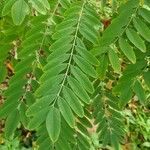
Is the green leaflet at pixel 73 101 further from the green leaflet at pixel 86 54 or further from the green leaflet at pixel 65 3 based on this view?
the green leaflet at pixel 65 3

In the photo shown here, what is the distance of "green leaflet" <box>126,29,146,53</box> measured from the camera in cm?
141

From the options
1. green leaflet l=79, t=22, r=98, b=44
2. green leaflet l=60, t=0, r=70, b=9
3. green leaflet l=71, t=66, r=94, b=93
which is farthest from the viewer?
green leaflet l=60, t=0, r=70, b=9

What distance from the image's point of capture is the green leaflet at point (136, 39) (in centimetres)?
141

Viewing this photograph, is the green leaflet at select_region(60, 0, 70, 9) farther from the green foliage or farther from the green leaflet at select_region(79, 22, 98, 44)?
the green leaflet at select_region(79, 22, 98, 44)

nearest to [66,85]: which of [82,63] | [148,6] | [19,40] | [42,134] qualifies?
[82,63]

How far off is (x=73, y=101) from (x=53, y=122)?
9cm

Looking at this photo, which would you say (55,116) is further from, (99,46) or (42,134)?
(99,46)

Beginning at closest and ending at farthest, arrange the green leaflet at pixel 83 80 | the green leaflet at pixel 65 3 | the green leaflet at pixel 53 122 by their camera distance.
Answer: the green leaflet at pixel 53 122 → the green leaflet at pixel 83 80 → the green leaflet at pixel 65 3

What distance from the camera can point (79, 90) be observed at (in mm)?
1337

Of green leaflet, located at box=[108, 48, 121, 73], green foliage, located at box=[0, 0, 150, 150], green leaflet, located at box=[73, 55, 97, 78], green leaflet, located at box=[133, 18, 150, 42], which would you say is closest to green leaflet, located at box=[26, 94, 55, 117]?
green foliage, located at box=[0, 0, 150, 150]

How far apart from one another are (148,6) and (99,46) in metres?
0.20

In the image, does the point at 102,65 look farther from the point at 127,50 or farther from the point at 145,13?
the point at 145,13

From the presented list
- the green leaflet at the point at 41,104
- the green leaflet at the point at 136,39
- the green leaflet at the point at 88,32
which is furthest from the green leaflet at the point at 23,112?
the green leaflet at the point at 136,39

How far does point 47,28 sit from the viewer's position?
1.57 m
